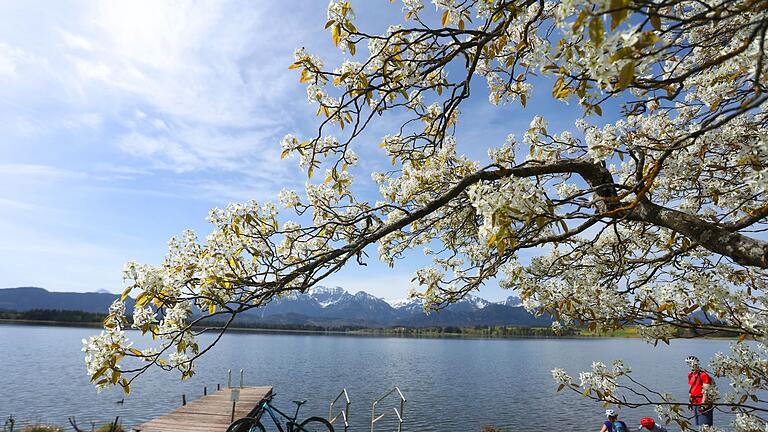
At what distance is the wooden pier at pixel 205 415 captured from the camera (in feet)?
53.0

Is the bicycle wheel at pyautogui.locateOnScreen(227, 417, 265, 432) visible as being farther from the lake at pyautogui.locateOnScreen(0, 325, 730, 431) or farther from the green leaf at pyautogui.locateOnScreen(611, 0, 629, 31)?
the lake at pyautogui.locateOnScreen(0, 325, 730, 431)

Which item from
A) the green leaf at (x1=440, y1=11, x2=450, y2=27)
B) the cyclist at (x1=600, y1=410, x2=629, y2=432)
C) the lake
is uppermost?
the green leaf at (x1=440, y1=11, x2=450, y2=27)

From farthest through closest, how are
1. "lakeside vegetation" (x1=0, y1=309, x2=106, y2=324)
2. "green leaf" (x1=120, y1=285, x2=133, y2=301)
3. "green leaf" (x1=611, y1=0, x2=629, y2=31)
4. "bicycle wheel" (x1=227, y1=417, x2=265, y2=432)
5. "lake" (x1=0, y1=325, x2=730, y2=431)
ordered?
"lakeside vegetation" (x1=0, y1=309, x2=106, y2=324)
"lake" (x1=0, y1=325, x2=730, y2=431)
"bicycle wheel" (x1=227, y1=417, x2=265, y2=432)
"green leaf" (x1=120, y1=285, x2=133, y2=301)
"green leaf" (x1=611, y1=0, x2=629, y2=31)

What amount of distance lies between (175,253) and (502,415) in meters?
34.1

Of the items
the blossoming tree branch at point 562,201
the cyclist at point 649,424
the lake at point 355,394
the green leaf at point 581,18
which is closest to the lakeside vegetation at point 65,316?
the lake at point 355,394

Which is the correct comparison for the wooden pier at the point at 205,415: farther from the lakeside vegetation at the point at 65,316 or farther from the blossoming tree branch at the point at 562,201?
the lakeside vegetation at the point at 65,316

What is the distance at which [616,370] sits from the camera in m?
5.92

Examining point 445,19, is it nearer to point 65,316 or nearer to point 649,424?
point 649,424

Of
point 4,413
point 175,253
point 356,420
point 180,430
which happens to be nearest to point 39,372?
point 4,413

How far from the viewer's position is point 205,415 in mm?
18891

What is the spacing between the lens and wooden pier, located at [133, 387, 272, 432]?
53.0ft

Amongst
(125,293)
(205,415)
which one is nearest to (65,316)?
(205,415)

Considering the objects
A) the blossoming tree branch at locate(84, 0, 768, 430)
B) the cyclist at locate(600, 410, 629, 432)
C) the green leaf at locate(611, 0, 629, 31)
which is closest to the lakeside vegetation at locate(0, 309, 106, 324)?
the cyclist at locate(600, 410, 629, 432)

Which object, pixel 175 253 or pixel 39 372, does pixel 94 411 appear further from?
pixel 175 253
